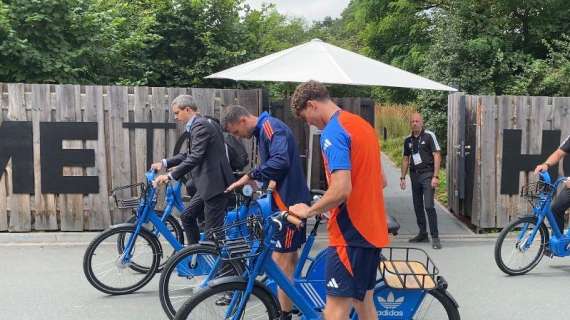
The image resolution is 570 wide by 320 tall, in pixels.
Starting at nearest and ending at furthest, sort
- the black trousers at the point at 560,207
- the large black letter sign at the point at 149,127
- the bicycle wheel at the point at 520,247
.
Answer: the bicycle wheel at the point at 520,247
the black trousers at the point at 560,207
the large black letter sign at the point at 149,127

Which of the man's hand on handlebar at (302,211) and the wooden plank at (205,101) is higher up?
the wooden plank at (205,101)

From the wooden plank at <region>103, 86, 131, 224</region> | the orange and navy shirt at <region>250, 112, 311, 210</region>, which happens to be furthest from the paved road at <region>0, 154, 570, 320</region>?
the orange and navy shirt at <region>250, 112, 311, 210</region>

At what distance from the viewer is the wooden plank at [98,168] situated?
8.09m

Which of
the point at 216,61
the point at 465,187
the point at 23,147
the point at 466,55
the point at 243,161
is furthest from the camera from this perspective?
the point at 466,55

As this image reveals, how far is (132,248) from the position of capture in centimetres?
553

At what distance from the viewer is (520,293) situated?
5.89 meters

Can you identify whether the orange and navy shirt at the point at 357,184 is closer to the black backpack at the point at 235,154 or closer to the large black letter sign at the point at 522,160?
the black backpack at the point at 235,154

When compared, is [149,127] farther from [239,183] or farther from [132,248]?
[239,183]

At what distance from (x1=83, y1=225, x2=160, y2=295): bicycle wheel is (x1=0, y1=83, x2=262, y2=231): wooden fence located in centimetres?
267

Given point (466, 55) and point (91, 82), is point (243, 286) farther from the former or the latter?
point (466, 55)

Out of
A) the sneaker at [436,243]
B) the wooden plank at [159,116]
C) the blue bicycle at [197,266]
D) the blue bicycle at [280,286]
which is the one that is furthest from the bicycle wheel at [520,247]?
the wooden plank at [159,116]

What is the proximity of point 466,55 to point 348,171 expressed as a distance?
468 inches

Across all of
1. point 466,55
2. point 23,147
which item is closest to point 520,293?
point 23,147

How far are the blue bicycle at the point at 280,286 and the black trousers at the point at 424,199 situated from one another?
3.41 meters
